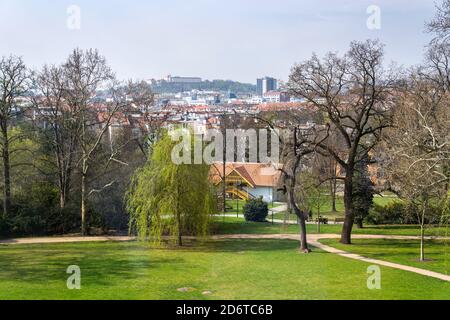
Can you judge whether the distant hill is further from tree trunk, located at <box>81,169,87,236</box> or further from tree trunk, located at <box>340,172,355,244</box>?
tree trunk, located at <box>340,172,355,244</box>

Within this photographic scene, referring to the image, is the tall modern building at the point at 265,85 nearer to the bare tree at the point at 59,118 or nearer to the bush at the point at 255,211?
the bush at the point at 255,211

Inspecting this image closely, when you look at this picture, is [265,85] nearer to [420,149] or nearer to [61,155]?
[61,155]

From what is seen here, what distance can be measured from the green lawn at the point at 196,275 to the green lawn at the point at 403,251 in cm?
200

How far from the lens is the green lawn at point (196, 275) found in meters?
17.2

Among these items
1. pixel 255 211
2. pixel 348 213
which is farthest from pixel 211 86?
pixel 348 213

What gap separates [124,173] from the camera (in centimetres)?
3559

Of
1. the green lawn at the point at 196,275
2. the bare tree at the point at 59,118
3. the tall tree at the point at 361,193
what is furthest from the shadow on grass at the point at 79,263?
the tall tree at the point at 361,193

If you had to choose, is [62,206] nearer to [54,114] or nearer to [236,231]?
[54,114]

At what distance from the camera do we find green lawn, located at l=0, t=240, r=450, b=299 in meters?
17.2

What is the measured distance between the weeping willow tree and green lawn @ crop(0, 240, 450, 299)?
4.18ft

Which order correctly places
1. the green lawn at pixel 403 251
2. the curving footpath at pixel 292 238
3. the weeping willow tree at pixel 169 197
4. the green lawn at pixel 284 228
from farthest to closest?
the green lawn at pixel 284 228 → the weeping willow tree at pixel 169 197 → the curving footpath at pixel 292 238 → the green lawn at pixel 403 251

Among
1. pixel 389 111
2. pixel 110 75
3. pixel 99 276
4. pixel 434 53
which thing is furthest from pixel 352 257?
pixel 110 75

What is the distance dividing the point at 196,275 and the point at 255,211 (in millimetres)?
20536

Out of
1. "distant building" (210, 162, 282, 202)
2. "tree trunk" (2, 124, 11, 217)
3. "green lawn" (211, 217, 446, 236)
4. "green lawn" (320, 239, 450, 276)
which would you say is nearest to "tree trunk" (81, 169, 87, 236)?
A: "tree trunk" (2, 124, 11, 217)
